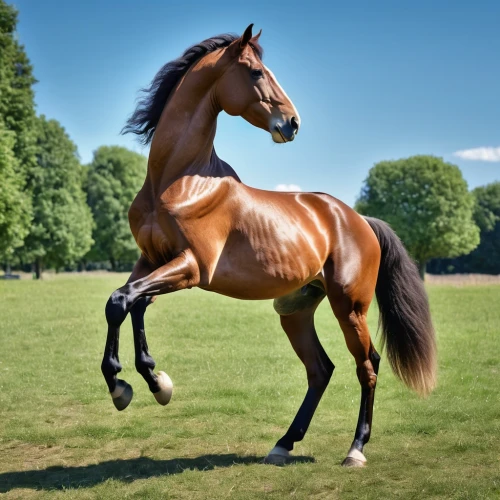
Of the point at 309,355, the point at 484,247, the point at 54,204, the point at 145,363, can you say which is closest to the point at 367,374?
the point at 309,355

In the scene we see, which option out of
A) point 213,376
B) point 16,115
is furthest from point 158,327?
point 16,115

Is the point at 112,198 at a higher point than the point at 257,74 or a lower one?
higher

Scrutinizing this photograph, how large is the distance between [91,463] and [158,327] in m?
9.10

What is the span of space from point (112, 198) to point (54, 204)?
11.9 metres

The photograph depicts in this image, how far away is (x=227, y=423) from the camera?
7598mm

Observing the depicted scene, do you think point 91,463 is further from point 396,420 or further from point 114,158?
point 114,158

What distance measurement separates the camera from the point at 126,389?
5102 millimetres

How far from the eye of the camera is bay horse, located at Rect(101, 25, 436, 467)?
5.11 meters

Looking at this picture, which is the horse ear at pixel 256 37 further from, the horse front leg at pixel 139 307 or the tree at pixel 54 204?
the tree at pixel 54 204

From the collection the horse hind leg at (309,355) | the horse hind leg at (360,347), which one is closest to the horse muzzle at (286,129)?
the horse hind leg at (360,347)

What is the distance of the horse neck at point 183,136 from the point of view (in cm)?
538

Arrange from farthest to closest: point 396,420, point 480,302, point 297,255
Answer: point 480,302 < point 396,420 < point 297,255

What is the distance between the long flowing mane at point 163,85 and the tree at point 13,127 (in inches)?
983

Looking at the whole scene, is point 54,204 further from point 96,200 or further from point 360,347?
point 360,347
